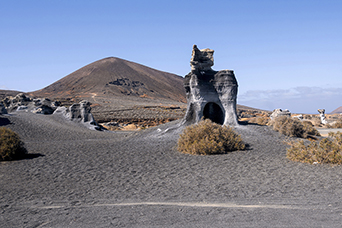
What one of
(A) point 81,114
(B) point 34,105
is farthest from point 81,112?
(B) point 34,105

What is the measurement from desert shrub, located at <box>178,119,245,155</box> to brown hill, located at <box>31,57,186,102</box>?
253 feet

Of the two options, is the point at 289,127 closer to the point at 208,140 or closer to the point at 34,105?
the point at 208,140

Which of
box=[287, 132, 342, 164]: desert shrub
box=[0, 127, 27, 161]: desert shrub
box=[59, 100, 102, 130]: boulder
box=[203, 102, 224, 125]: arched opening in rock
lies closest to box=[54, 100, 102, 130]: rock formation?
box=[59, 100, 102, 130]: boulder

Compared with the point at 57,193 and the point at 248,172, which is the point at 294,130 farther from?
the point at 57,193

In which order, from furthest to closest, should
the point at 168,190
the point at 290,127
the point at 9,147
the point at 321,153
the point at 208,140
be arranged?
the point at 290,127 → the point at 208,140 → the point at 9,147 → the point at 321,153 → the point at 168,190

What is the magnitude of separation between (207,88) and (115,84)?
286ft

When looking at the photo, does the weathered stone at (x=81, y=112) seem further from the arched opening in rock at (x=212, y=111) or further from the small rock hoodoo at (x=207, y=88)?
the small rock hoodoo at (x=207, y=88)

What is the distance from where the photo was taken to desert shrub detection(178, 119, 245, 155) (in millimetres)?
10914

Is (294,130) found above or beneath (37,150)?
above

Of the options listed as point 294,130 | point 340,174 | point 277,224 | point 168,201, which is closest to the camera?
point 277,224

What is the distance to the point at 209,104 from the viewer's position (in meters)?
18.2

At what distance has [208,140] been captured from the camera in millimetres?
11227

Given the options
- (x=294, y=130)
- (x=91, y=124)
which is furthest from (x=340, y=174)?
(x=91, y=124)

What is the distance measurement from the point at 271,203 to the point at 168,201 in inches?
81.9
